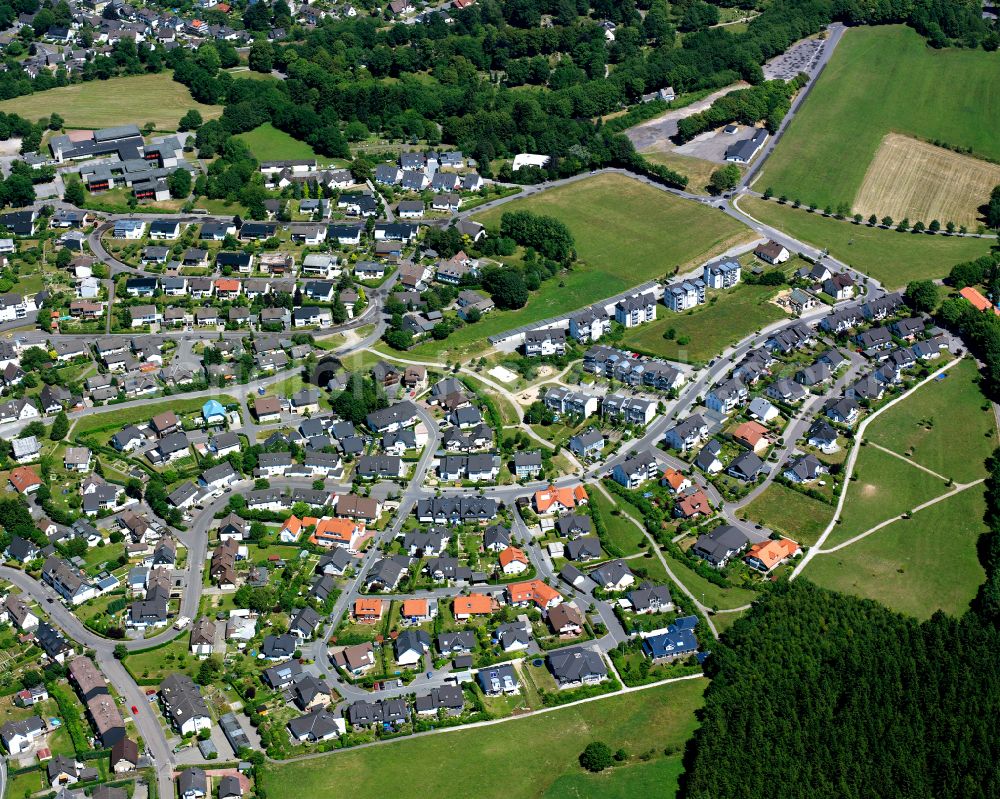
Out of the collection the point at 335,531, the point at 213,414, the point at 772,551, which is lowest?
the point at 213,414

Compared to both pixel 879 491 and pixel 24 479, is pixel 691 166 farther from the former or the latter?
pixel 24 479

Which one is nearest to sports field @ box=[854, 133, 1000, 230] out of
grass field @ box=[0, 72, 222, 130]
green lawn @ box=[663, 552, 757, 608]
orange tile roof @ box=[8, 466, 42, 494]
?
green lawn @ box=[663, 552, 757, 608]

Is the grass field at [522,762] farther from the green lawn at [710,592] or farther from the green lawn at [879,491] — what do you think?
the green lawn at [879,491]

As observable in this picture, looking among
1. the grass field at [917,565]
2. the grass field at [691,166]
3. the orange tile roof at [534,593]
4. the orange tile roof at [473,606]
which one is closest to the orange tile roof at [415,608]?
the orange tile roof at [473,606]

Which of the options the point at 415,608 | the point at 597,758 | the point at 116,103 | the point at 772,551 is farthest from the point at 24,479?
the point at 116,103

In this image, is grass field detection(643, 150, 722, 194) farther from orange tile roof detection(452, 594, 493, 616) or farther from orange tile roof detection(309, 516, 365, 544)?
orange tile roof detection(452, 594, 493, 616)
